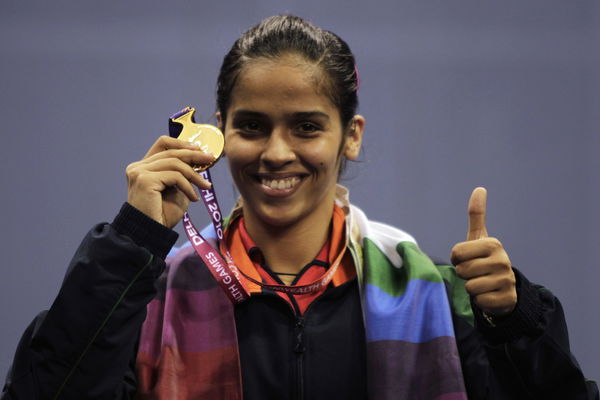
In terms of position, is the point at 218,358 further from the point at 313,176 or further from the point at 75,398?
the point at 313,176

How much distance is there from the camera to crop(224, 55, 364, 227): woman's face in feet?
4.89

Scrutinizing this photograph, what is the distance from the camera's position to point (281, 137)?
1.50 metres

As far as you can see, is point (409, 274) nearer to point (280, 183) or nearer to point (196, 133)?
point (280, 183)

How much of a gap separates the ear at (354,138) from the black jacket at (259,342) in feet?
1.11

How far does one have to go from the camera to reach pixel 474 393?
1.48 m

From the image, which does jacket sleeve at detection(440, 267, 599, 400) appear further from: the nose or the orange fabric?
the nose

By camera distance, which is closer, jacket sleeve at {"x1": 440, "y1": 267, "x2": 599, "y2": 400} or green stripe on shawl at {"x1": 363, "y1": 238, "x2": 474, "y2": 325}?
jacket sleeve at {"x1": 440, "y1": 267, "x2": 599, "y2": 400}

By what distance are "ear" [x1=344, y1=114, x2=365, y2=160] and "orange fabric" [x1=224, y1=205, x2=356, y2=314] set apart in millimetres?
149

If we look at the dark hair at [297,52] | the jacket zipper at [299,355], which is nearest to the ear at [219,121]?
the dark hair at [297,52]

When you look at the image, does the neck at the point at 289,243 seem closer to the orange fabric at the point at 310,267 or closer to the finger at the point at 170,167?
the orange fabric at the point at 310,267

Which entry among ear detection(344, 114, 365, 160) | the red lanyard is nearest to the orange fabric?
the red lanyard

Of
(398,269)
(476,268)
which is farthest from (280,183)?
(476,268)

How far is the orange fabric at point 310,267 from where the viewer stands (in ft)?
4.99

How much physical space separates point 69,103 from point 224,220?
1016 mm
